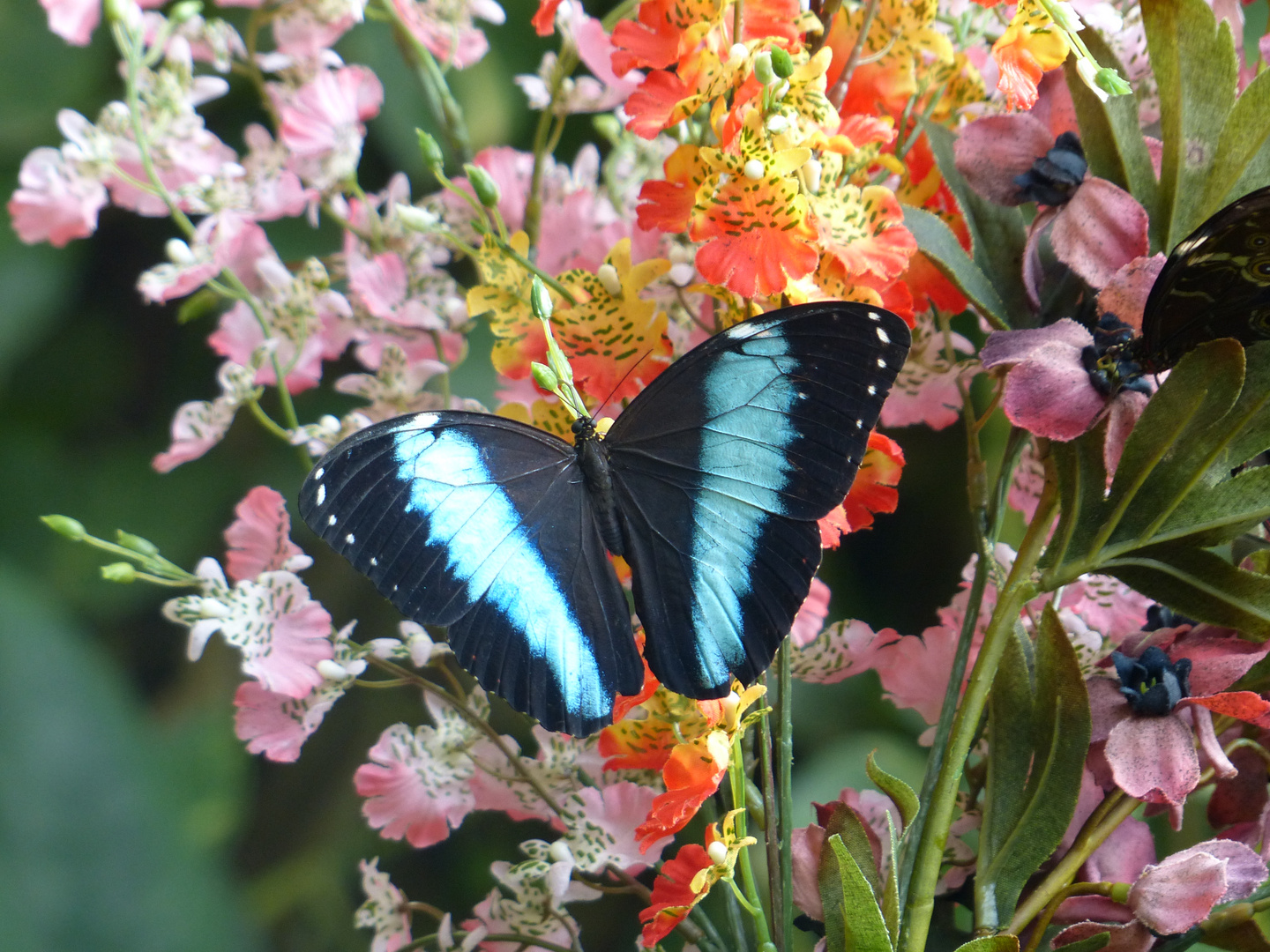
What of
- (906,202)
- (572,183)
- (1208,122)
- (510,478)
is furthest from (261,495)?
(1208,122)

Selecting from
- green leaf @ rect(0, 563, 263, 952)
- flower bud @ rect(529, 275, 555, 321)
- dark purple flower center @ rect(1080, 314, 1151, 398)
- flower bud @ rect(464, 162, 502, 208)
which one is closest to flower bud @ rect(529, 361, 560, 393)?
flower bud @ rect(529, 275, 555, 321)

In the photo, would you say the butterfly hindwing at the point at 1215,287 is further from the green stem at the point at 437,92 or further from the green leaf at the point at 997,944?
the green stem at the point at 437,92

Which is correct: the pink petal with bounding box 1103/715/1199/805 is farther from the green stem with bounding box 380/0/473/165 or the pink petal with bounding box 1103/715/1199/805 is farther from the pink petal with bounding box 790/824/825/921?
the green stem with bounding box 380/0/473/165

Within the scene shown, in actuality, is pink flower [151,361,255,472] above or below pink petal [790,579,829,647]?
above

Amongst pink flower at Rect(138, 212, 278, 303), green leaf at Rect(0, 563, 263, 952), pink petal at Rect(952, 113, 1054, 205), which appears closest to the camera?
pink petal at Rect(952, 113, 1054, 205)

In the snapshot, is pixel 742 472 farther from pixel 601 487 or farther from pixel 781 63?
pixel 781 63

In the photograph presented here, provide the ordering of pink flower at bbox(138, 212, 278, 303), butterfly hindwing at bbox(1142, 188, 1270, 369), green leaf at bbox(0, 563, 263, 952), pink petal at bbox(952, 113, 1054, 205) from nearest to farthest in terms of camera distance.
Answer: butterfly hindwing at bbox(1142, 188, 1270, 369)
pink petal at bbox(952, 113, 1054, 205)
pink flower at bbox(138, 212, 278, 303)
green leaf at bbox(0, 563, 263, 952)

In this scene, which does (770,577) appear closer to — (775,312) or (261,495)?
(775,312)
